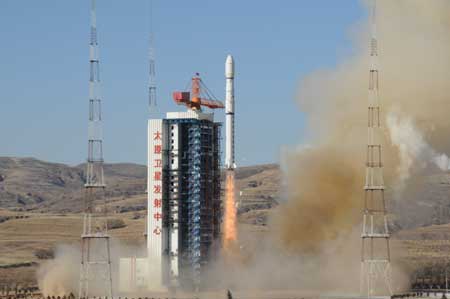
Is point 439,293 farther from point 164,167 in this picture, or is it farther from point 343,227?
point 164,167

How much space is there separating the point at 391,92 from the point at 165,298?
3102cm

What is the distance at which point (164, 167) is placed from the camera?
387 feet

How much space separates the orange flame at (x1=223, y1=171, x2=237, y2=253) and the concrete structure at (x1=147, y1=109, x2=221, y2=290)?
7465 millimetres

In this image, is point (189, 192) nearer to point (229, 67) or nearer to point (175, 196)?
point (175, 196)

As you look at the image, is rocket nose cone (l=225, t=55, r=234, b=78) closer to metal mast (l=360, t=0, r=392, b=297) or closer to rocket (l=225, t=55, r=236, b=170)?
rocket (l=225, t=55, r=236, b=170)

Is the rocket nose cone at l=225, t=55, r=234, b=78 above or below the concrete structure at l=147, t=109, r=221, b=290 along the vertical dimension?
above

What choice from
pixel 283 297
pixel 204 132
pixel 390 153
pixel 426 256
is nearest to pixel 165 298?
Result: pixel 283 297

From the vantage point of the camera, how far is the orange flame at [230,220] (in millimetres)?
126312

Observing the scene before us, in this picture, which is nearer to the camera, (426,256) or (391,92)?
(391,92)

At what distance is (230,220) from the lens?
127938mm

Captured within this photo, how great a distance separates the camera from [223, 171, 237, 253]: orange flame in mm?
126312

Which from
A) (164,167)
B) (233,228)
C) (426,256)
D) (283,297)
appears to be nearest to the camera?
(283,297)

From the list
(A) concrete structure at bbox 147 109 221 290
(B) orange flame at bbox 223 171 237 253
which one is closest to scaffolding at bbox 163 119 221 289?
(A) concrete structure at bbox 147 109 221 290

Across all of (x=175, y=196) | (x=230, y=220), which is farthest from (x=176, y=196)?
(x=230, y=220)
